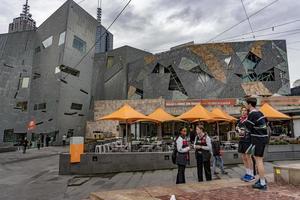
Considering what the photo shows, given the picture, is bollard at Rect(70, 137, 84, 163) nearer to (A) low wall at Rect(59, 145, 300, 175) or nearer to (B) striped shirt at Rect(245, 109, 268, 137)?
(A) low wall at Rect(59, 145, 300, 175)

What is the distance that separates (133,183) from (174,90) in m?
32.1

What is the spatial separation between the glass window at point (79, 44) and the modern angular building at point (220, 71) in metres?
10.8

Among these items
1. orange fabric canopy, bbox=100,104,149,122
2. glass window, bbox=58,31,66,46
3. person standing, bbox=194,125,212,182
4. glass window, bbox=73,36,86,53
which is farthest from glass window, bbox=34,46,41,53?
person standing, bbox=194,125,212,182

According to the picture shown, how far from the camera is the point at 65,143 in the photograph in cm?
3347

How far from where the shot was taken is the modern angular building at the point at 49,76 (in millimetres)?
34281

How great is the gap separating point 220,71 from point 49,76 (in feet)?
78.2

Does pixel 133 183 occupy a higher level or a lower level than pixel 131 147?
lower

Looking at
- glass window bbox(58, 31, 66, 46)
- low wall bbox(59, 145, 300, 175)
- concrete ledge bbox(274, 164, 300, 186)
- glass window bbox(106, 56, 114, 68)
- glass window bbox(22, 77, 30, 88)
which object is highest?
glass window bbox(106, 56, 114, 68)

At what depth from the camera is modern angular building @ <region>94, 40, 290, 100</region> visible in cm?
3766

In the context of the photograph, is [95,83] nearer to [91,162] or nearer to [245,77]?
[245,77]

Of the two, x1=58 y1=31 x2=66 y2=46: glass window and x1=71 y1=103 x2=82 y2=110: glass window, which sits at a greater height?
x1=58 y1=31 x2=66 y2=46: glass window

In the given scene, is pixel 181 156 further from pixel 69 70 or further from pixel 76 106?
pixel 76 106

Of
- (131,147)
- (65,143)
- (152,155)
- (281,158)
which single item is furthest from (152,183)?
(65,143)

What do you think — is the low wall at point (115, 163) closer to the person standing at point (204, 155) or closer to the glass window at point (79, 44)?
the person standing at point (204, 155)
